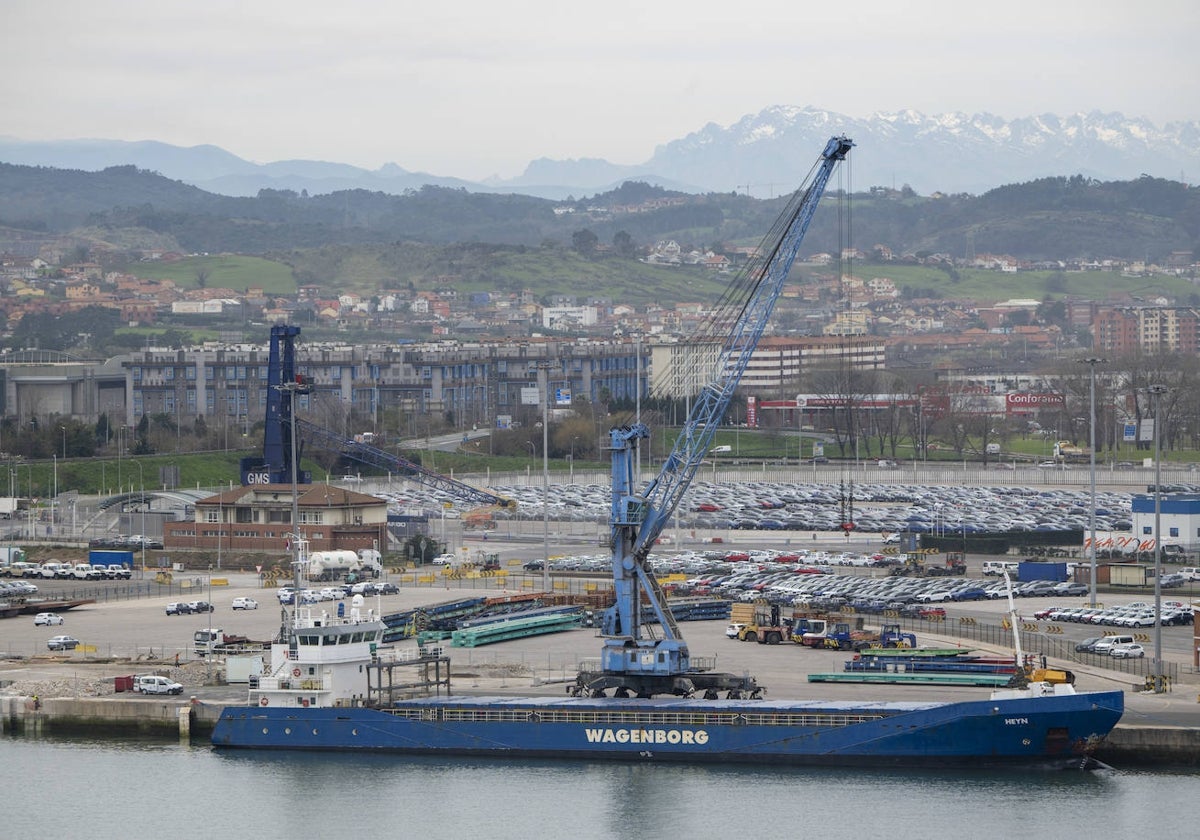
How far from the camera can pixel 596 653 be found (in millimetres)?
60531

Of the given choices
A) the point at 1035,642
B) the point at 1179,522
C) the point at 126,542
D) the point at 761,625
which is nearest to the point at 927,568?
the point at 1179,522

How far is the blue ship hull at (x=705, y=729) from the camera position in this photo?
45000 millimetres

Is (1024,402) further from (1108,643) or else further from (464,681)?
(464,681)

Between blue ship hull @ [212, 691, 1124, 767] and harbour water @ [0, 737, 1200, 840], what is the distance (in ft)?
1.32

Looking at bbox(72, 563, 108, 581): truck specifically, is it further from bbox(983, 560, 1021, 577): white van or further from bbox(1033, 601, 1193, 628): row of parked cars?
bbox(1033, 601, 1193, 628): row of parked cars

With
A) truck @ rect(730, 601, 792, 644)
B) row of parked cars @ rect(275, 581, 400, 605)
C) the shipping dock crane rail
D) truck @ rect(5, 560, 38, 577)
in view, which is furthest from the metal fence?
truck @ rect(5, 560, 38, 577)

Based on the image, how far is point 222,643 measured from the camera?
203 feet

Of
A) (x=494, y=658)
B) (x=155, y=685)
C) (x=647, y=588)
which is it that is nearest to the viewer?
(x=647, y=588)

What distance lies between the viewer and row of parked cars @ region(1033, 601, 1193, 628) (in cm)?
6538

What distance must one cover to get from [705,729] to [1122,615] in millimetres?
24305

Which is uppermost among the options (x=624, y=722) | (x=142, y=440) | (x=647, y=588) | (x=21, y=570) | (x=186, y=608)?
(x=142, y=440)

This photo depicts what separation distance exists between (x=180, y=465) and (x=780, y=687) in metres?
78.7

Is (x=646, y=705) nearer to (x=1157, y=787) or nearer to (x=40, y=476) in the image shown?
(x=1157, y=787)

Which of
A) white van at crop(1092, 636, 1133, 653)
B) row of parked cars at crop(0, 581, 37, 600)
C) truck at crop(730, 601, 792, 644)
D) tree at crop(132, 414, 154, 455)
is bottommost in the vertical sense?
row of parked cars at crop(0, 581, 37, 600)
